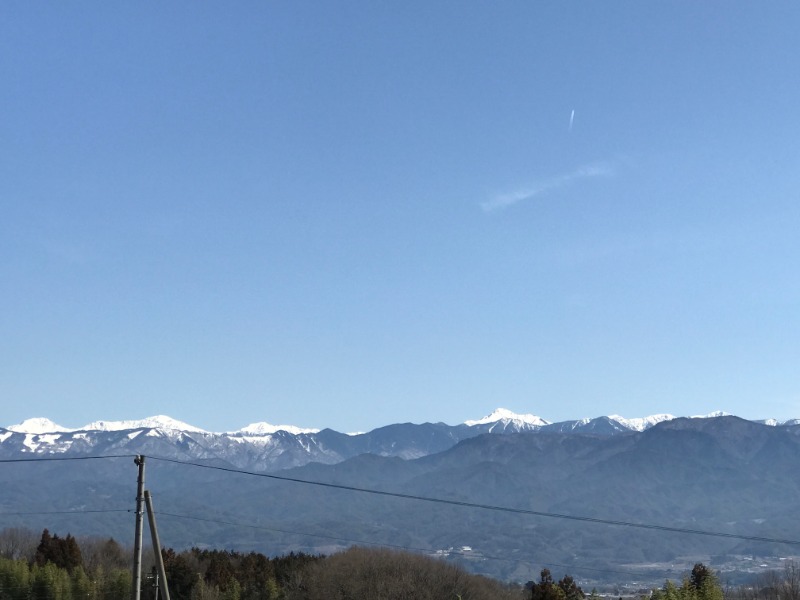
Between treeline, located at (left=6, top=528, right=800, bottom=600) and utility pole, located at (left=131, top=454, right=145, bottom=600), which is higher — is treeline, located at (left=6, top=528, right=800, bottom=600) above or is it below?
below

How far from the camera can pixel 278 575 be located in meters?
155

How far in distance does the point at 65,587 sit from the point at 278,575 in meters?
35.5

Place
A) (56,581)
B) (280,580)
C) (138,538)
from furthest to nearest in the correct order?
(280,580)
(56,581)
(138,538)

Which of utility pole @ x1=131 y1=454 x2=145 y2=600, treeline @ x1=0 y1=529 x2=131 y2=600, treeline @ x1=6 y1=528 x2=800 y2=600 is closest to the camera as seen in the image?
utility pole @ x1=131 y1=454 x2=145 y2=600

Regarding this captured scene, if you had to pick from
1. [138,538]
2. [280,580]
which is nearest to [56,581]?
[280,580]

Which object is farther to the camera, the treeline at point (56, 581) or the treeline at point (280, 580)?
the treeline at point (280, 580)

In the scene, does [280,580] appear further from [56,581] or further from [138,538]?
[138,538]

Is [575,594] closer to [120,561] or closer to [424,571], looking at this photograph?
[424,571]

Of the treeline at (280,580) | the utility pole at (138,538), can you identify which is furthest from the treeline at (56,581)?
the utility pole at (138,538)

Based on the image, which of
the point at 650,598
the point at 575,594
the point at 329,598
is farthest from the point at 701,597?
the point at 329,598

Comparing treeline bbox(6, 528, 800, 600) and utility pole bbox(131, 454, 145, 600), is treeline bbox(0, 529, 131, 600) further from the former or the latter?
utility pole bbox(131, 454, 145, 600)

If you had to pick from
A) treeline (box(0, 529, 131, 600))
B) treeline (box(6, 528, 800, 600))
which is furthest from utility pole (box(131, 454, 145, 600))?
treeline (box(0, 529, 131, 600))

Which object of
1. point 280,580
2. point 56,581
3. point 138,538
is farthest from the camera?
point 280,580

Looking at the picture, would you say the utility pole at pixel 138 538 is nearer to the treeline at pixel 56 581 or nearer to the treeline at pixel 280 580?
the treeline at pixel 280 580
